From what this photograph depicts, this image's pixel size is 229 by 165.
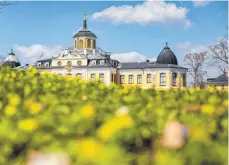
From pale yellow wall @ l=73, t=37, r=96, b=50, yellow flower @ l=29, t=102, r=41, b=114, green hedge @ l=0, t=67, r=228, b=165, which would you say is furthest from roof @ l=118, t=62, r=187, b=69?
yellow flower @ l=29, t=102, r=41, b=114

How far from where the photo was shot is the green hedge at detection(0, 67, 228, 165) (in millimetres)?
1377

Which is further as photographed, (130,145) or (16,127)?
(16,127)

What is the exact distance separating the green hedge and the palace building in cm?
4467

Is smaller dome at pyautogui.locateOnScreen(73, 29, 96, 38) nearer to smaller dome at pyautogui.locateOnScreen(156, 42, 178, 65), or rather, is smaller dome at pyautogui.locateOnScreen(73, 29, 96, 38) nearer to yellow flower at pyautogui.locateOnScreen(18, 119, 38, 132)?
smaller dome at pyautogui.locateOnScreen(156, 42, 178, 65)

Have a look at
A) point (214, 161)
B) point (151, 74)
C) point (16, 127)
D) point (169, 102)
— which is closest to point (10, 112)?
point (16, 127)

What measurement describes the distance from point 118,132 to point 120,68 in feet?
157

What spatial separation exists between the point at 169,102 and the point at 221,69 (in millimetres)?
33121

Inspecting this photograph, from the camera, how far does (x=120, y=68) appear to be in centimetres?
4934

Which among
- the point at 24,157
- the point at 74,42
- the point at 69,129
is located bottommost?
the point at 24,157

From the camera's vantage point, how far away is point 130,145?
1.78 meters

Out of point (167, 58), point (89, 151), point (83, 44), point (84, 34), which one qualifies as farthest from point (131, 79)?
point (89, 151)

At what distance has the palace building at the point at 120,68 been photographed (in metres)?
47.8

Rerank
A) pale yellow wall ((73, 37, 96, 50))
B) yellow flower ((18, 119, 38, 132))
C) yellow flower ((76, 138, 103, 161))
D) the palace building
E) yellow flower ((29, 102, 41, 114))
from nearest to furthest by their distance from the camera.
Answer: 1. yellow flower ((76, 138, 103, 161))
2. yellow flower ((18, 119, 38, 132))
3. yellow flower ((29, 102, 41, 114))
4. the palace building
5. pale yellow wall ((73, 37, 96, 50))

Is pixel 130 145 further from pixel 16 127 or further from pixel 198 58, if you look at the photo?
pixel 198 58
